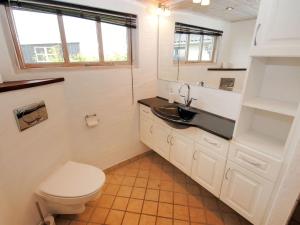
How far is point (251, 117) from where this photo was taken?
1.48 m

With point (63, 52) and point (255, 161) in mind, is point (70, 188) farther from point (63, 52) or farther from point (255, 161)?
point (255, 161)

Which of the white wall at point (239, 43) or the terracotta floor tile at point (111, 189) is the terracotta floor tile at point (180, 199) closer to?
the terracotta floor tile at point (111, 189)

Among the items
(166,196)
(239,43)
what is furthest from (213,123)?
(166,196)

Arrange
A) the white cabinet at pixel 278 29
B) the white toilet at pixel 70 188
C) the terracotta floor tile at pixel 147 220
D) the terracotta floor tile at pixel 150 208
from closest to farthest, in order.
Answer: the white cabinet at pixel 278 29, the white toilet at pixel 70 188, the terracotta floor tile at pixel 147 220, the terracotta floor tile at pixel 150 208

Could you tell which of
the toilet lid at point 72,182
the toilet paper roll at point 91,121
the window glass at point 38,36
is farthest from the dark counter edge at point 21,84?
the toilet lid at point 72,182

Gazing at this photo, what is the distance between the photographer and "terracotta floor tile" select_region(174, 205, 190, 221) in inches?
63.6

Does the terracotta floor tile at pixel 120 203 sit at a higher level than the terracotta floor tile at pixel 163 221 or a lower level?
lower

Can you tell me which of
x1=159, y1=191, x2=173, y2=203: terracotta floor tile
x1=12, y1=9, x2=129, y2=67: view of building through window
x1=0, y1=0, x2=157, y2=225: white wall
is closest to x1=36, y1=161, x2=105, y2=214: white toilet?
x1=0, y1=0, x2=157, y2=225: white wall

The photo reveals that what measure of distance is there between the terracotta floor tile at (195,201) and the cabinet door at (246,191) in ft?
1.29

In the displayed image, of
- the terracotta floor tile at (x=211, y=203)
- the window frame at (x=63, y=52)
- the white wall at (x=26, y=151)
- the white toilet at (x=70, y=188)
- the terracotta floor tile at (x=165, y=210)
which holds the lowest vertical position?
the terracotta floor tile at (x=165, y=210)

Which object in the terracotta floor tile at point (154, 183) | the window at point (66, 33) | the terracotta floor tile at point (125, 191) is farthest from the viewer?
the terracotta floor tile at point (154, 183)

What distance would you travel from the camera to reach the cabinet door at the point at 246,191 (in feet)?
3.93

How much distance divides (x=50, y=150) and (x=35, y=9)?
4.12 feet

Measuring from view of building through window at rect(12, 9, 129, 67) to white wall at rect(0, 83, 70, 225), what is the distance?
347 millimetres
